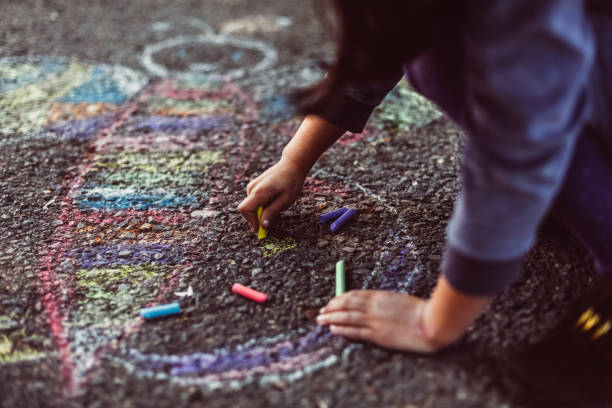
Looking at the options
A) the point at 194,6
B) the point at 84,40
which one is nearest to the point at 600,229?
the point at 84,40

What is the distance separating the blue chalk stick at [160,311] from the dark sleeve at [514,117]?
51cm

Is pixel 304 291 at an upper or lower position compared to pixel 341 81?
lower

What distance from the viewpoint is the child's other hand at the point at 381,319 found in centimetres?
97

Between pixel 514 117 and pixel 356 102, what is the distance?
0.49 meters

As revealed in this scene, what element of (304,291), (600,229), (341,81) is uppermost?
(341,81)

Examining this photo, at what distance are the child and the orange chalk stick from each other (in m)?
0.12

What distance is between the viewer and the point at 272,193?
4.07 feet

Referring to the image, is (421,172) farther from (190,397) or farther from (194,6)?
(194,6)

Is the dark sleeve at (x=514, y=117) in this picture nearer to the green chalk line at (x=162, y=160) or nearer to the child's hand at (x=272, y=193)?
the child's hand at (x=272, y=193)

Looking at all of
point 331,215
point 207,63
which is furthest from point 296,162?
point 207,63

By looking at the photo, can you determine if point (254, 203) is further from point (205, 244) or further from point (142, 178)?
point (142, 178)

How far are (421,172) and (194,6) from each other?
1490 mm

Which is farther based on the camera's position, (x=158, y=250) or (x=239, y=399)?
(x=158, y=250)

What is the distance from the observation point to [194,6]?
2.53 m
